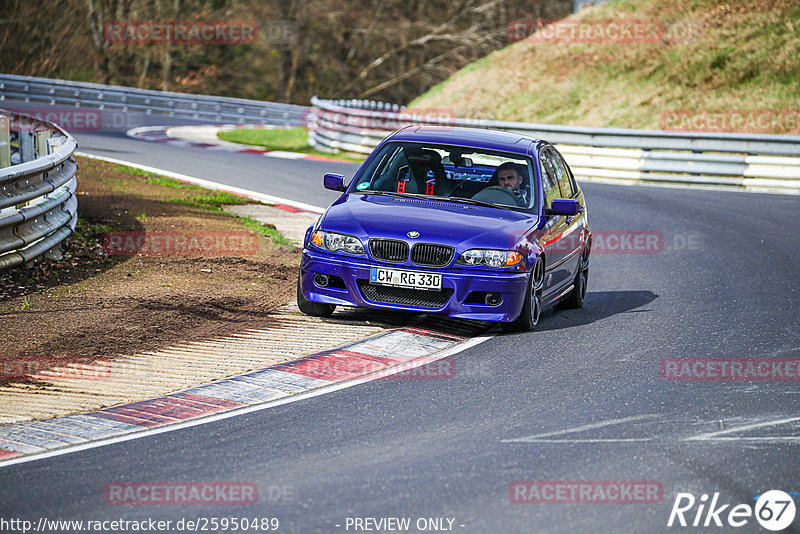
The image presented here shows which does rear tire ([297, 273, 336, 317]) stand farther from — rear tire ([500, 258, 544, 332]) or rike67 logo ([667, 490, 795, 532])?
rike67 logo ([667, 490, 795, 532])

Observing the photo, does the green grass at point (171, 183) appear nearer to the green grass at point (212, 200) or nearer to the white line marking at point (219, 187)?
the white line marking at point (219, 187)

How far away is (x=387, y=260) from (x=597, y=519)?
13.7 feet

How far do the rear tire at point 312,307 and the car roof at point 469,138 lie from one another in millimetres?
1912

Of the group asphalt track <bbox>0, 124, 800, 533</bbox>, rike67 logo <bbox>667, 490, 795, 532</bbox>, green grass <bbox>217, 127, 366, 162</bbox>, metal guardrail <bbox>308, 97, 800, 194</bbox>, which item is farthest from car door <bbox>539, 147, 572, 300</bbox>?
green grass <bbox>217, 127, 366, 162</bbox>

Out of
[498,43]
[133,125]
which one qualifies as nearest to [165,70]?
[498,43]

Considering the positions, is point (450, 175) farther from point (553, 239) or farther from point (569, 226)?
point (569, 226)

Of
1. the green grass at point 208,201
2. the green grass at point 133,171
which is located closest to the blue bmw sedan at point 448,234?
the green grass at point 208,201

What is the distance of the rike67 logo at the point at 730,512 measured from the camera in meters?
5.20

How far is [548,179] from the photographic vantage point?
34.4 ft

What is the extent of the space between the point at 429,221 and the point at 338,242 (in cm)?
79

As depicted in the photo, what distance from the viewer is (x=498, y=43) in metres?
50.8

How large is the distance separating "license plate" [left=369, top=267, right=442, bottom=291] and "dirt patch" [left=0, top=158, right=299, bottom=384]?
3.66 feet

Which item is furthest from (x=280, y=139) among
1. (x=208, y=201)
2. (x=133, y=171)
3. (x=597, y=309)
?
(x=597, y=309)

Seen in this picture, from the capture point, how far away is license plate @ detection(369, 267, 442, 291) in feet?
29.3
